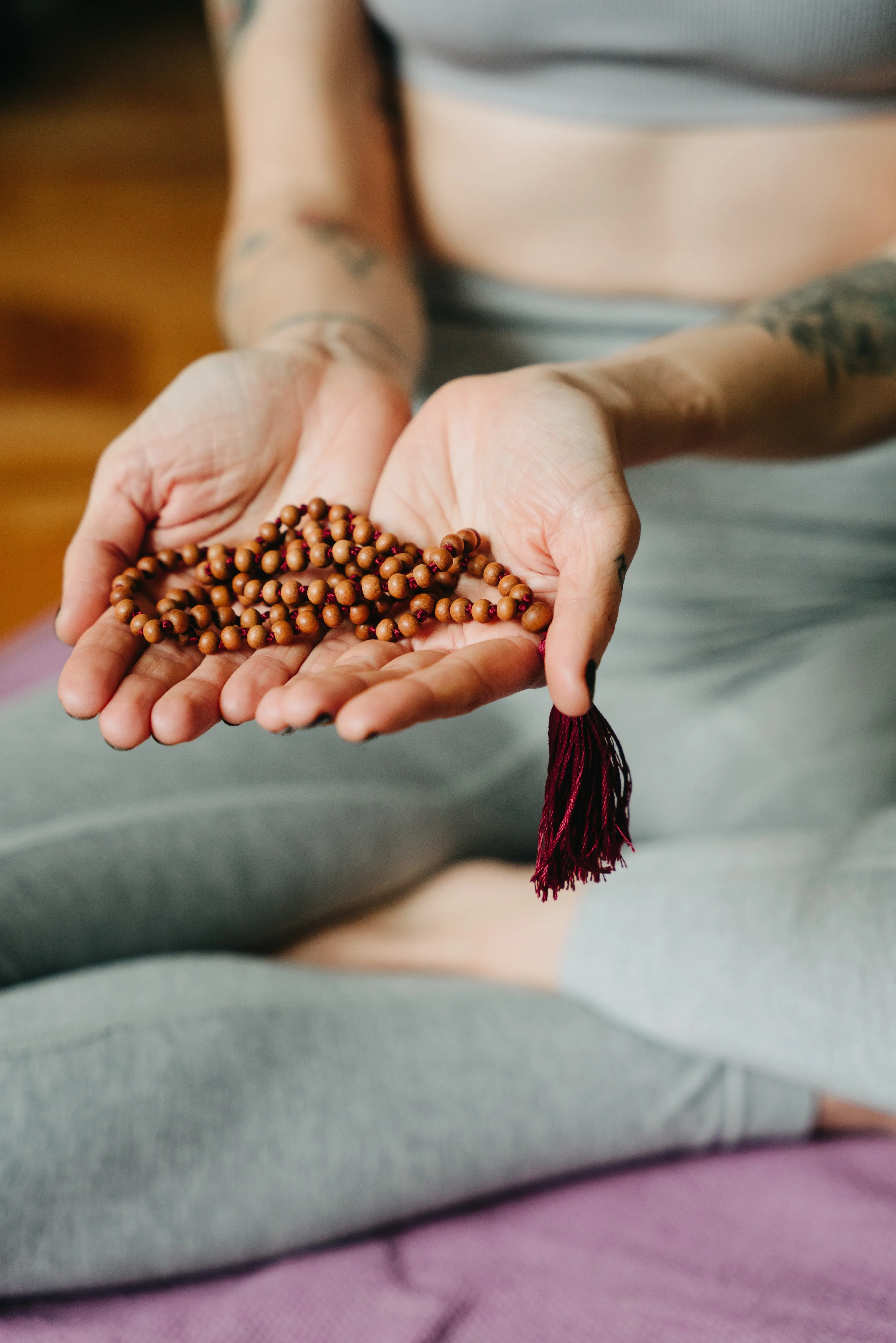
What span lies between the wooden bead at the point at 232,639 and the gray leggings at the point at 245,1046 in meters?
0.20

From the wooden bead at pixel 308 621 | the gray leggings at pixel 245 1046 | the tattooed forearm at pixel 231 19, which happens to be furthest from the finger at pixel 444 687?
the tattooed forearm at pixel 231 19

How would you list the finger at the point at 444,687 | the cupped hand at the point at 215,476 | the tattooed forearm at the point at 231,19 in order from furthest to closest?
the tattooed forearm at the point at 231,19 → the cupped hand at the point at 215,476 → the finger at the point at 444,687

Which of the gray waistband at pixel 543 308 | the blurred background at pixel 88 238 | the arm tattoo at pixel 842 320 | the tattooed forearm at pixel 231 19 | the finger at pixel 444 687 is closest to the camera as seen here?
the finger at pixel 444 687

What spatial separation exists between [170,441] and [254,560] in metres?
0.08

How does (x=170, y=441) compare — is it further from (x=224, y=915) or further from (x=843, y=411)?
(x=843, y=411)

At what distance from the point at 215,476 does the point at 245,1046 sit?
0.33 meters

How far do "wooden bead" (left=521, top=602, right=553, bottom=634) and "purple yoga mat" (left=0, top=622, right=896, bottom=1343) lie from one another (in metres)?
0.36

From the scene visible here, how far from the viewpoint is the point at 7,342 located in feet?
6.74

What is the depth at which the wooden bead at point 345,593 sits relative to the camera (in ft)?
1.84

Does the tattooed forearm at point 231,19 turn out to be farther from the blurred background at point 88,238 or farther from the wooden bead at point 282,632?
the wooden bead at point 282,632

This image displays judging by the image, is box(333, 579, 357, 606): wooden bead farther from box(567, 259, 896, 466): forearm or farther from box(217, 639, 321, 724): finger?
box(567, 259, 896, 466): forearm

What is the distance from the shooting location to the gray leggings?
1.79 ft

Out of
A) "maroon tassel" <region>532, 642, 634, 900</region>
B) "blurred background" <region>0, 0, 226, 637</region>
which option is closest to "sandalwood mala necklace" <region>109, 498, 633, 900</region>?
"maroon tassel" <region>532, 642, 634, 900</region>

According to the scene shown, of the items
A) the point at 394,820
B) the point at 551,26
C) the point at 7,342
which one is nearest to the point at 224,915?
the point at 394,820
